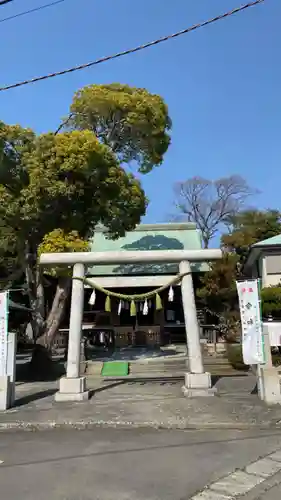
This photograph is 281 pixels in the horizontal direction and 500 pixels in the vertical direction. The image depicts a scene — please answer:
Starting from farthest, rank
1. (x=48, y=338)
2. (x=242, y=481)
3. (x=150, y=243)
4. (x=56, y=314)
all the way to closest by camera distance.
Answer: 1. (x=150, y=243)
2. (x=56, y=314)
3. (x=48, y=338)
4. (x=242, y=481)

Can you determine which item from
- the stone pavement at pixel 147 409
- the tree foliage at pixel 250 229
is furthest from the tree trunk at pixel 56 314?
the tree foliage at pixel 250 229

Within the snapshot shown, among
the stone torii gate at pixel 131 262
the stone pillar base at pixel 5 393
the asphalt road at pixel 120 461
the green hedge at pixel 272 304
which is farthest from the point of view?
the green hedge at pixel 272 304

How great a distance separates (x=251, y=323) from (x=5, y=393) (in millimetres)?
5732

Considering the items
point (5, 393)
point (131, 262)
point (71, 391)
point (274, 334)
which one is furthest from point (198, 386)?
point (5, 393)

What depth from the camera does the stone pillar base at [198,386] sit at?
10.8 meters

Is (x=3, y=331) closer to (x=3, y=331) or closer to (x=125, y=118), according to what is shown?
(x=3, y=331)

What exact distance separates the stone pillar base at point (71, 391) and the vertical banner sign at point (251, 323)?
3.92 meters

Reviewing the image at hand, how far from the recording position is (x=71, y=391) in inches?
431

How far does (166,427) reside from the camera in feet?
27.0

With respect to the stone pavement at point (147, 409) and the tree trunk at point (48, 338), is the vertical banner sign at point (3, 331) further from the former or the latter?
the tree trunk at point (48, 338)

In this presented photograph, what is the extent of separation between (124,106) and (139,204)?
3.80m

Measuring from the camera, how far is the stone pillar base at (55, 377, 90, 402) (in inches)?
427

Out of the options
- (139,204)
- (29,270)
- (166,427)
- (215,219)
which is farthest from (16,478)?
(215,219)

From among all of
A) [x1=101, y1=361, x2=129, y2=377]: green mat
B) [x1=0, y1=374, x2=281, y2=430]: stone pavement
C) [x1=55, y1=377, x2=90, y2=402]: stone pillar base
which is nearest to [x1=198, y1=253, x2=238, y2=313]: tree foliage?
[x1=101, y1=361, x2=129, y2=377]: green mat
